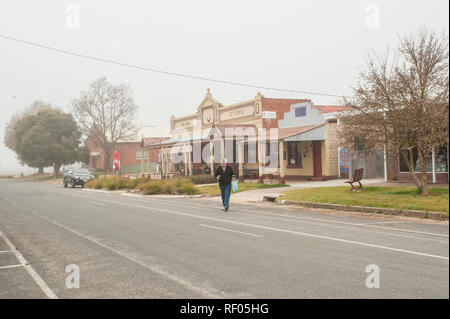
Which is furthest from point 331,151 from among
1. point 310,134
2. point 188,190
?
point 188,190

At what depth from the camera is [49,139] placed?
6059 centimetres

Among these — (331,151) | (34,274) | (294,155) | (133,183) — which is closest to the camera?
(34,274)

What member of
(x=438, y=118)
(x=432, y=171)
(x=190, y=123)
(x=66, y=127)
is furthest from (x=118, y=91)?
(x=438, y=118)

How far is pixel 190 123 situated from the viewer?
43.5 meters

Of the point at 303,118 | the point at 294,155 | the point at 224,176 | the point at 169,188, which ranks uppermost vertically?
the point at 303,118

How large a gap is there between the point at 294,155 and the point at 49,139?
42.5 meters

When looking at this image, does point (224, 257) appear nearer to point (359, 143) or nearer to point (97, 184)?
point (359, 143)

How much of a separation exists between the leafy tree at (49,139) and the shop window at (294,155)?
1576 inches

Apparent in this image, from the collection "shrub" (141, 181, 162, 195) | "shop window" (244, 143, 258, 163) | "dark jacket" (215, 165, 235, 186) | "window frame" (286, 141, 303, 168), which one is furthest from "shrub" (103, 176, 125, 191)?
"dark jacket" (215, 165, 235, 186)

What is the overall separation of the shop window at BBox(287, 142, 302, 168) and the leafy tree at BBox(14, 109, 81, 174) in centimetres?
4003

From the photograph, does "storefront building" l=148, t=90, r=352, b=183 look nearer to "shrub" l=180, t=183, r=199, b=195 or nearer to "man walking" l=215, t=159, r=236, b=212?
"shrub" l=180, t=183, r=199, b=195

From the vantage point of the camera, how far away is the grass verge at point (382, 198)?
1327 cm

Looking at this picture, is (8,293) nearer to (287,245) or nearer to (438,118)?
(287,245)

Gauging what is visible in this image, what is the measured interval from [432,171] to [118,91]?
1782 inches
